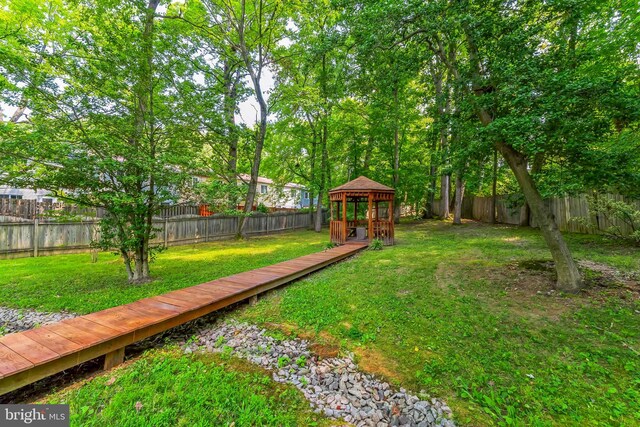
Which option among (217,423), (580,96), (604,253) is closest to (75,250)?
(217,423)

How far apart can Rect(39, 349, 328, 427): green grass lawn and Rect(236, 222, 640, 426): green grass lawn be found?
105 centimetres

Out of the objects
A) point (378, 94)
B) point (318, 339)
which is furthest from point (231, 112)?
point (318, 339)

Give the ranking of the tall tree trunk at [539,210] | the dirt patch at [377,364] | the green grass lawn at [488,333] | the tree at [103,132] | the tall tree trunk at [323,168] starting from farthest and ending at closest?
the tall tree trunk at [323,168] < the tall tree trunk at [539,210] < the tree at [103,132] < the dirt patch at [377,364] < the green grass lawn at [488,333]

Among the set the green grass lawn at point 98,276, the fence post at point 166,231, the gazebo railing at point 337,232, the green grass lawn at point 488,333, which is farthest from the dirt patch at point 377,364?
the fence post at point 166,231

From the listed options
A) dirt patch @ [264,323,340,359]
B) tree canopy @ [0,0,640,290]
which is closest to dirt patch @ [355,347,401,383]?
dirt patch @ [264,323,340,359]

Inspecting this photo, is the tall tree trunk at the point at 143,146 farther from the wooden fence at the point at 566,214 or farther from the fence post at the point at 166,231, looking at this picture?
the wooden fence at the point at 566,214

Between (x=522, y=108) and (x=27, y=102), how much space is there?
28.3ft

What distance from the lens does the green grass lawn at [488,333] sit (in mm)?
2443

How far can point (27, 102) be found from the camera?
482cm

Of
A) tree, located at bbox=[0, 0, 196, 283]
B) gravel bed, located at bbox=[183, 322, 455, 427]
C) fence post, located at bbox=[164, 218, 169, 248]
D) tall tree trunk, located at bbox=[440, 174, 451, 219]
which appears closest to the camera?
gravel bed, located at bbox=[183, 322, 455, 427]

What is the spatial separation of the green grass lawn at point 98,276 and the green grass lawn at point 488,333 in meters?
2.38

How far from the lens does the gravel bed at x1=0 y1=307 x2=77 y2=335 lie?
157 inches

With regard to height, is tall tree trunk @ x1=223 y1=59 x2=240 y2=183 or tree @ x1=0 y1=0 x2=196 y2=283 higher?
tall tree trunk @ x1=223 y1=59 x2=240 y2=183

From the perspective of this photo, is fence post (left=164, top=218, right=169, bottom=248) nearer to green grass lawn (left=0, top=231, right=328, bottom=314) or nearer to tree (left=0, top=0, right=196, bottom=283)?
green grass lawn (left=0, top=231, right=328, bottom=314)
